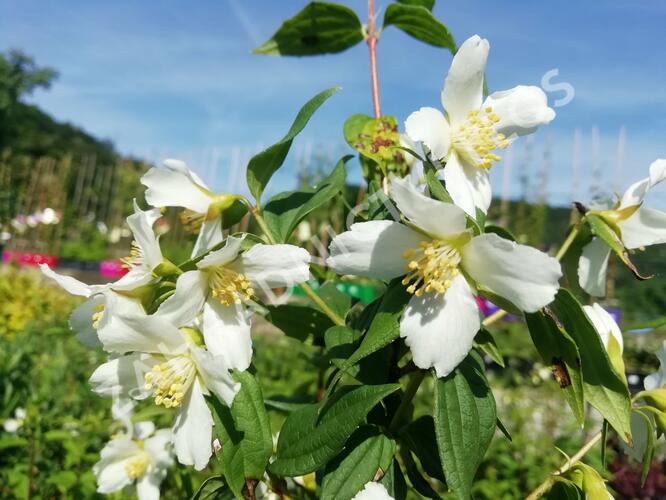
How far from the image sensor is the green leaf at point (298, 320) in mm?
821

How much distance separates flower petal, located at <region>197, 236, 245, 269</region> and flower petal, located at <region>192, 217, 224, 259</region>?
87 millimetres

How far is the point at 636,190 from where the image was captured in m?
0.74

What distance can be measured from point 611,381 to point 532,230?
10.1m

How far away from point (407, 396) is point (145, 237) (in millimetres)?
381

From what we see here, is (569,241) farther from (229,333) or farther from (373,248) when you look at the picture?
(229,333)

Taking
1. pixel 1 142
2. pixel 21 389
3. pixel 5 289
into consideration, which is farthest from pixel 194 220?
pixel 1 142

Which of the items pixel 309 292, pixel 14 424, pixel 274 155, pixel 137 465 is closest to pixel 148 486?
pixel 137 465

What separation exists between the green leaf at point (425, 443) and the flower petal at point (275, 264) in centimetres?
26

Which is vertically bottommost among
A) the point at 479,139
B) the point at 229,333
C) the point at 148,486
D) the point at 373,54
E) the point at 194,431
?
the point at 148,486

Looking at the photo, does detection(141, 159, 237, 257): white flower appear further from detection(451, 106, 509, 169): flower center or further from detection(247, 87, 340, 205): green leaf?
detection(451, 106, 509, 169): flower center

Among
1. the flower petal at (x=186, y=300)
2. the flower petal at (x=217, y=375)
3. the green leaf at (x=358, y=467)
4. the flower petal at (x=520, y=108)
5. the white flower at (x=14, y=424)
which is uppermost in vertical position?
the flower petal at (x=520, y=108)

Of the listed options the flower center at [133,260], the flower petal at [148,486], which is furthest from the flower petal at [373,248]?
the flower petal at [148,486]

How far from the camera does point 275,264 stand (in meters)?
0.71

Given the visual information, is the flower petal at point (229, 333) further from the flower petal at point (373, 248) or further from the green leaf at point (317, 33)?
the green leaf at point (317, 33)
